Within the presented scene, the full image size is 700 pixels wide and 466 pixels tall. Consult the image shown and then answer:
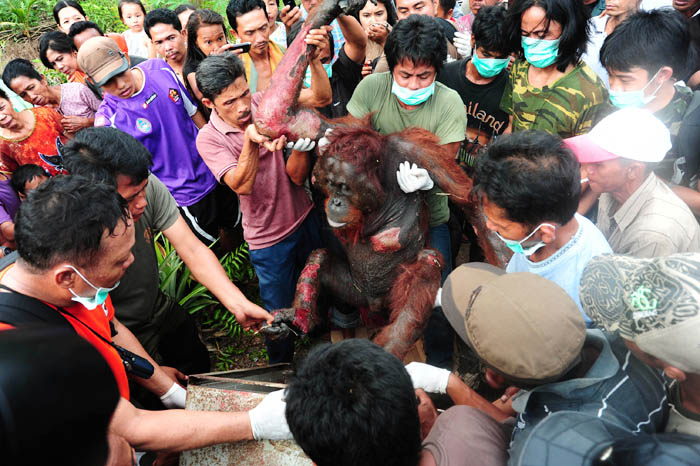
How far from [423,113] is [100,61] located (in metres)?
3.01

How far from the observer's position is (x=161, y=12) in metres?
5.38

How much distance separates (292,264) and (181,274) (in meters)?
1.67

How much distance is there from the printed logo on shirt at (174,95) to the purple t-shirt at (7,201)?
1.83 meters

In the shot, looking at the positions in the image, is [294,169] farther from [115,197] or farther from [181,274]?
[181,274]

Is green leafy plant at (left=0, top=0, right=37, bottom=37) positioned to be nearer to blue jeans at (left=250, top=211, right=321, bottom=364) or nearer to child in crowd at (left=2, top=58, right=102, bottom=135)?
child in crowd at (left=2, top=58, right=102, bottom=135)

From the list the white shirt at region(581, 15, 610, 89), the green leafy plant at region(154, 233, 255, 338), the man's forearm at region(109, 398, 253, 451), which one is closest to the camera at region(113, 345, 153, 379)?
the man's forearm at region(109, 398, 253, 451)

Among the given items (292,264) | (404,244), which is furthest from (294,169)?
(404,244)

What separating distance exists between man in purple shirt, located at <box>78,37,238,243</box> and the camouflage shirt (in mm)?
3009

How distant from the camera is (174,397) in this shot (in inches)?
115

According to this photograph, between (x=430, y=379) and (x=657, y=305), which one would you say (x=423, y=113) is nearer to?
(x=430, y=379)

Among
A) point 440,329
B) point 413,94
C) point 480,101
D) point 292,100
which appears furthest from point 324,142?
point 480,101

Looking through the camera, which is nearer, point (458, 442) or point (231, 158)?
point (458, 442)

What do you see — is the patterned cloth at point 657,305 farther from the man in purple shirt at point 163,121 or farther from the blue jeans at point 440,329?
the man in purple shirt at point 163,121

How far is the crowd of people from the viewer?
1.45 m
